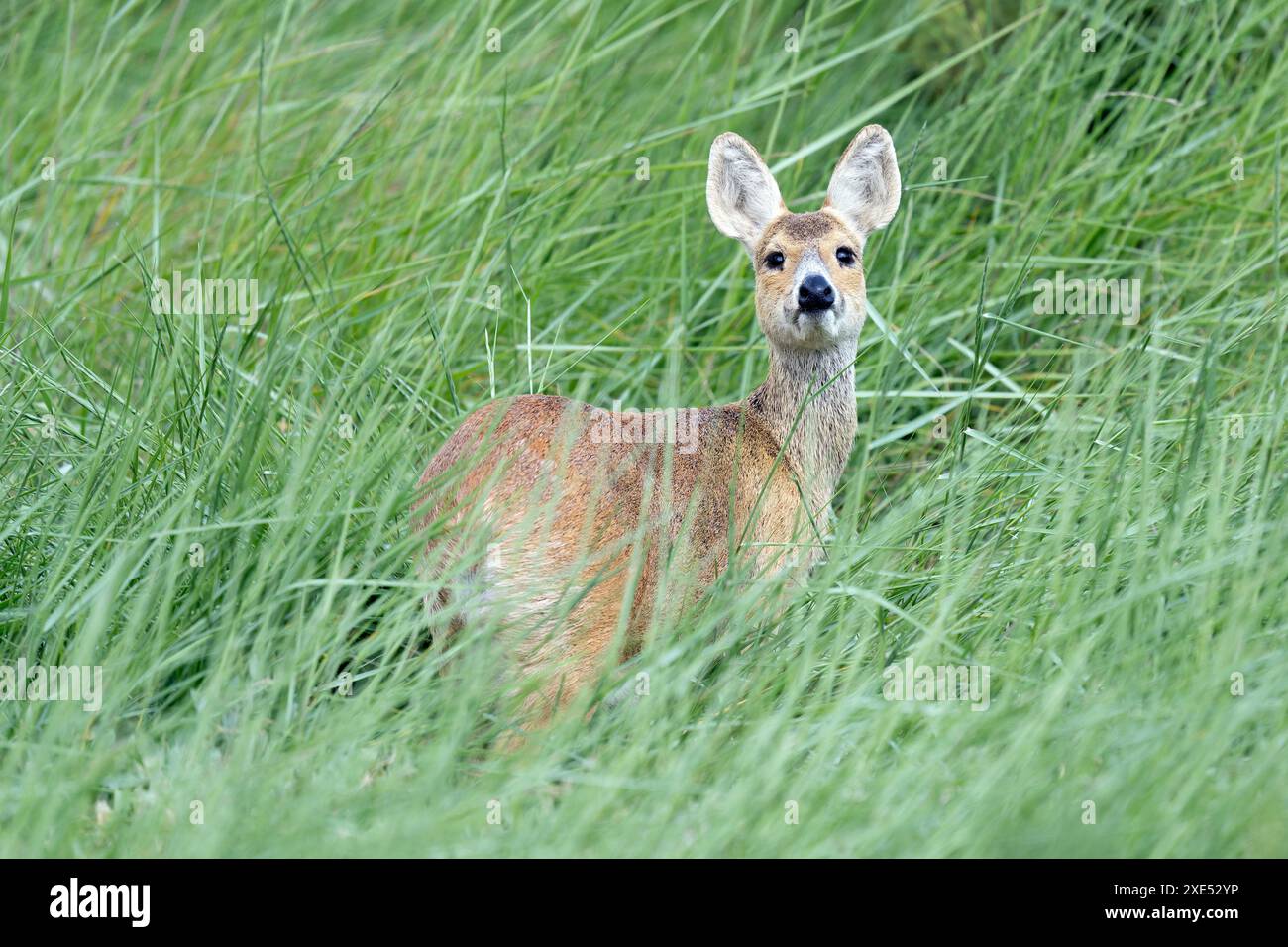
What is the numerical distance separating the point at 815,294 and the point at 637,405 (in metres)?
1.22

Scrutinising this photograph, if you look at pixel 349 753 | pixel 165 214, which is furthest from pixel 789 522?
pixel 165 214

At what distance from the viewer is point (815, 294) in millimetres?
4719

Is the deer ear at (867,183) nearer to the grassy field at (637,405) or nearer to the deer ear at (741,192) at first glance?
the deer ear at (741,192)

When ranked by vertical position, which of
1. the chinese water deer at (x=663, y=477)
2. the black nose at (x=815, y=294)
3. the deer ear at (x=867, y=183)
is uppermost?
the deer ear at (x=867, y=183)

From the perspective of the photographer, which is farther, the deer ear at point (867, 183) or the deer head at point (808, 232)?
the deer ear at point (867, 183)

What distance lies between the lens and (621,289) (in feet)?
20.3

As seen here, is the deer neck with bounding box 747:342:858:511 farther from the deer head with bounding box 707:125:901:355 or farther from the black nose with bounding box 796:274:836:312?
the black nose with bounding box 796:274:836:312

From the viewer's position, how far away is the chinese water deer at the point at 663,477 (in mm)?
4070

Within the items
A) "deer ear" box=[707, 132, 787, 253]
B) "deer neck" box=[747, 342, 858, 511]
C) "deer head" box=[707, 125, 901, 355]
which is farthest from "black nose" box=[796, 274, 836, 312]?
"deer ear" box=[707, 132, 787, 253]

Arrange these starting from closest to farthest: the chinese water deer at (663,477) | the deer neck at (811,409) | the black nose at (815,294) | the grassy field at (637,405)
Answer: the grassy field at (637,405)
the chinese water deer at (663,477)
the black nose at (815,294)
the deer neck at (811,409)

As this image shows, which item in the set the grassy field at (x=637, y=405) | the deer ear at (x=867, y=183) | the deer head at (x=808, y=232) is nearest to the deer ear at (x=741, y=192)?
the deer head at (x=808, y=232)

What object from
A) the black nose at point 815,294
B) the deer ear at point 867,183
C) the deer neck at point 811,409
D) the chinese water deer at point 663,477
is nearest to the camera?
the chinese water deer at point 663,477

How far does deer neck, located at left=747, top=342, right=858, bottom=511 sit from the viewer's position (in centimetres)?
503

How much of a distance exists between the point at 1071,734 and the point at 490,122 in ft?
→ 13.0
